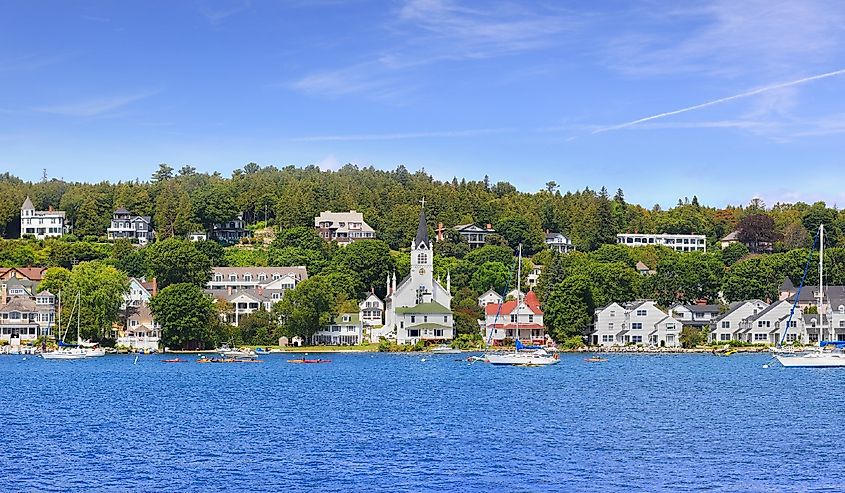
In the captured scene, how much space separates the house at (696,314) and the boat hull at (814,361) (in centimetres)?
2690

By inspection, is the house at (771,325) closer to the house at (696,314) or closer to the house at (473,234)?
the house at (696,314)

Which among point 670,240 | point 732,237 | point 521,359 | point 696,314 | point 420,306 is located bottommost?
point 521,359

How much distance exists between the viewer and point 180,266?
106 m

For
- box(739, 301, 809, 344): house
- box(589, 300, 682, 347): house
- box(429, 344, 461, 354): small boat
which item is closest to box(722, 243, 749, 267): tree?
box(739, 301, 809, 344): house

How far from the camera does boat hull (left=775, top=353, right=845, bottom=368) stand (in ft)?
236

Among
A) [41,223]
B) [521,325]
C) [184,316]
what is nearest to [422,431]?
[184,316]

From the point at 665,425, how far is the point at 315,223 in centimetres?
10794

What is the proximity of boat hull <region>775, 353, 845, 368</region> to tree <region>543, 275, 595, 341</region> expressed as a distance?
67.5ft

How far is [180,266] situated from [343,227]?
3929cm

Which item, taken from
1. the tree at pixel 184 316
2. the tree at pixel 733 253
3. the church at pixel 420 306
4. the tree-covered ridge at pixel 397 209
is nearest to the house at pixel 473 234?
the tree-covered ridge at pixel 397 209

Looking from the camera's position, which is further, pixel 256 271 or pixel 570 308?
pixel 256 271

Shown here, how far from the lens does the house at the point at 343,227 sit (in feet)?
463

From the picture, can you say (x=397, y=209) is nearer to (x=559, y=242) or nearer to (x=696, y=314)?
(x=559, y=242)

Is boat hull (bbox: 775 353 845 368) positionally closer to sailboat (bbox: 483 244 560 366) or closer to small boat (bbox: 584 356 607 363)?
small boat (bbox: 584 356 607 363)
